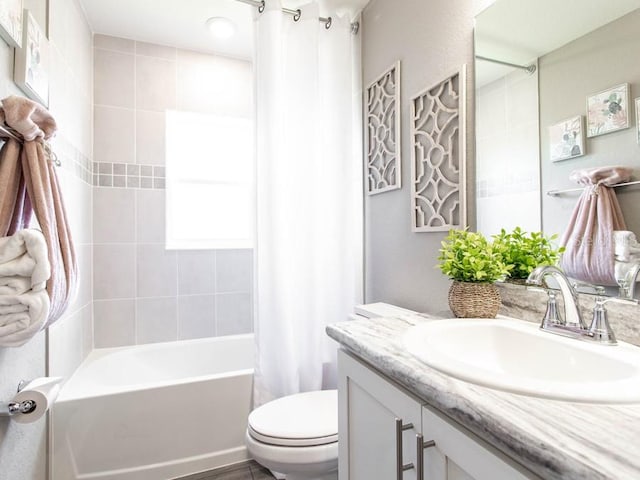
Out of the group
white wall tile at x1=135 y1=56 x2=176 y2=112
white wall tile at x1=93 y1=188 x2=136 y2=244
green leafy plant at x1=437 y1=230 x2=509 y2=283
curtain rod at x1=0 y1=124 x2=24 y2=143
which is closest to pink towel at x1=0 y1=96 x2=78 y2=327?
curtain rod at x1=0 y1=124 x2=24 y2=143

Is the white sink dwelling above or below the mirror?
below

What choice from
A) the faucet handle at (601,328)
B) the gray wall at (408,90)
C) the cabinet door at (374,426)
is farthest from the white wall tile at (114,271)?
the faucet handle at (601,328)

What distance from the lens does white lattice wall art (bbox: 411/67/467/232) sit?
4.32 ft

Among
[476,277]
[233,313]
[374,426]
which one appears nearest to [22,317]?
[374,426]

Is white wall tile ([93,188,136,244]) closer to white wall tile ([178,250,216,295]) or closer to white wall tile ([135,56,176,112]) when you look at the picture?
white wall tile ([178,250,216,295])

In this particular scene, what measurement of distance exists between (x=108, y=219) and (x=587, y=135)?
8.33ft

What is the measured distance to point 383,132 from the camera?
1.82m

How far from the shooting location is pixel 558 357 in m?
0.79

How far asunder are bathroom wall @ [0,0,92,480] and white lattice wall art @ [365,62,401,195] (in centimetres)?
153

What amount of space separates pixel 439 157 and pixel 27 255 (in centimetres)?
144

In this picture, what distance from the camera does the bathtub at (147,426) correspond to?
5.06ft

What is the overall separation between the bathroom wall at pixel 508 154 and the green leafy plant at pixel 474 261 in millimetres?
154

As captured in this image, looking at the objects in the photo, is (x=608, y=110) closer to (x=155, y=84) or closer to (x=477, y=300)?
(x=477, y=300)

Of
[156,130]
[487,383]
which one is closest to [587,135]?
[487,383]
